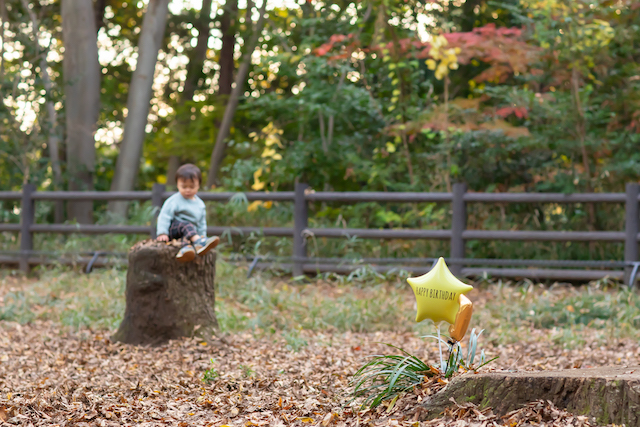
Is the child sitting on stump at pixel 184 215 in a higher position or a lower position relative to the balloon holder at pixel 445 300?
higher

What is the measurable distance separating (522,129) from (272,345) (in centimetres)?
422

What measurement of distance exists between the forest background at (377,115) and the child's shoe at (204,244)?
2959 millimetres

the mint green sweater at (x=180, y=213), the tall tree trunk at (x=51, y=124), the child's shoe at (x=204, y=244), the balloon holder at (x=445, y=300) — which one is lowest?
the balloon holder at (x=445, y=300)

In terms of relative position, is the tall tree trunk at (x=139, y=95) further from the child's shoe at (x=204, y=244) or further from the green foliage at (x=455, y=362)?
the green foliage at (x=455, y=362)

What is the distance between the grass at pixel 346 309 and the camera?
5.24 metres

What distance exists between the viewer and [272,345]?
4.73m

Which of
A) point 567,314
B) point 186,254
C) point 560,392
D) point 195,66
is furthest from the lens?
point 195,66

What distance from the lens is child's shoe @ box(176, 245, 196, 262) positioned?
178 inches

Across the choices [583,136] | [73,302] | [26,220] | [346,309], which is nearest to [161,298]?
[346,309]

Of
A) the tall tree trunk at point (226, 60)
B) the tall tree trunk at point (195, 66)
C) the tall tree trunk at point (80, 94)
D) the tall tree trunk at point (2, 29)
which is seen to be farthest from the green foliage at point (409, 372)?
the tall tree trunk at point (226, 60)

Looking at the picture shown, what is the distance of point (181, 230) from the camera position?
4.88 metres

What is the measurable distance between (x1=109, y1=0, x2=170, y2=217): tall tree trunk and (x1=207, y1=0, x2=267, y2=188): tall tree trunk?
4.72 ft

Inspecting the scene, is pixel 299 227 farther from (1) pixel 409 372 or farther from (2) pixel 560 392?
(2) pixel 560 392

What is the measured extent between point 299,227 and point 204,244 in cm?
304
